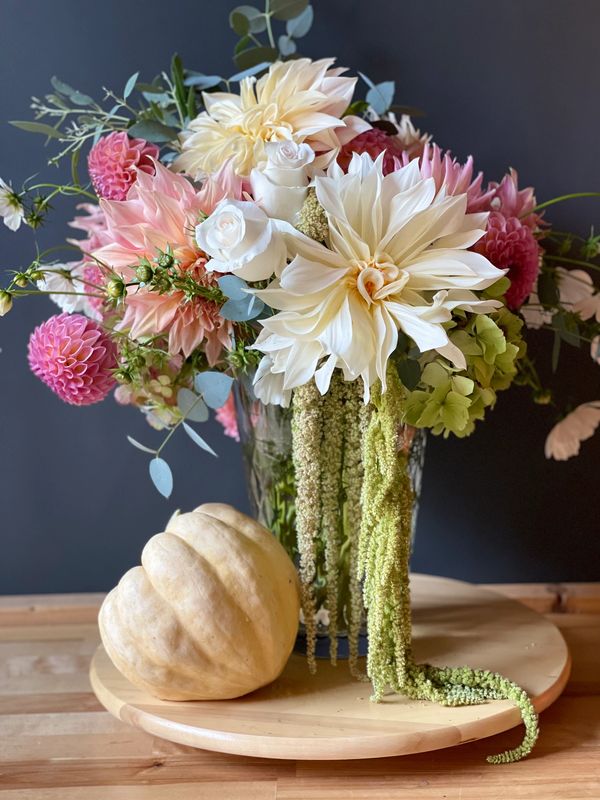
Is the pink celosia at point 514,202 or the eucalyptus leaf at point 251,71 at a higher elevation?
the eucalyptus leaf at point 251,71

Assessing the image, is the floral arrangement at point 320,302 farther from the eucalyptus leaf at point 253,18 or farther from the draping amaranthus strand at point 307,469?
the eucalyptus leaf at point 253,18

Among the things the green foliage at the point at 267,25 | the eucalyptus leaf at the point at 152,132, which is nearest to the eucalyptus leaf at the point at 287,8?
the green foliage at the point at 267,25

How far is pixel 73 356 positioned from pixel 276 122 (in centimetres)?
29

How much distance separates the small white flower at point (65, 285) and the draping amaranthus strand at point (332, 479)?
0.27m

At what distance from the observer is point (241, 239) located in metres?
0.70

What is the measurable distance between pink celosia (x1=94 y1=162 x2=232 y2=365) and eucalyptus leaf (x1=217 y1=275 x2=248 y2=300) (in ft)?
0.12

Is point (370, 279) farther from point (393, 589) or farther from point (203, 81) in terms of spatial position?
point (203, 81)

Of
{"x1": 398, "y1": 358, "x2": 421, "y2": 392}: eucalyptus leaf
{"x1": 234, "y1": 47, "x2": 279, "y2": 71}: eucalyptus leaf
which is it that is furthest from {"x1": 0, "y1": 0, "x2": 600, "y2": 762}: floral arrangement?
{"x1": 234, "y1": 47, "x2": 279, "y2": 71}: eucalyptus leaf

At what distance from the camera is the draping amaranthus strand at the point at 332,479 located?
78 cm

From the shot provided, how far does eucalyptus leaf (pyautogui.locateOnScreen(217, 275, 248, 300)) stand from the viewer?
0.75m

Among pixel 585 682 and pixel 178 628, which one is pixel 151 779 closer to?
pixel 178 628

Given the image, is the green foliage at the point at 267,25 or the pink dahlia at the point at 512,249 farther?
the green foliage at the point at 267,25

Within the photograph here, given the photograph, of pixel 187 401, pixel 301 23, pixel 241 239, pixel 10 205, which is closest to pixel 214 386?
pixel 187 401

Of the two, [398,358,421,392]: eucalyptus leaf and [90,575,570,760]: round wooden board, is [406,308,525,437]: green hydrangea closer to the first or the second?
[398,358,421,392]: eucalyptus leaf
